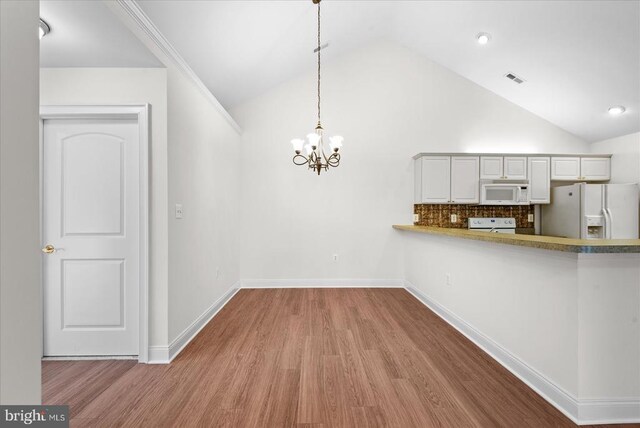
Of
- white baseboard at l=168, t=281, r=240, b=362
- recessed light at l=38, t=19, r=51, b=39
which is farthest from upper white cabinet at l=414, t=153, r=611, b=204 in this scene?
recessed light at l=38, t=19, r=51, b=39

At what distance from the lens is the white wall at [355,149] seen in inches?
176

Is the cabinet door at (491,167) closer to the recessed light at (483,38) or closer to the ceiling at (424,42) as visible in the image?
the ceiling at (424,42)

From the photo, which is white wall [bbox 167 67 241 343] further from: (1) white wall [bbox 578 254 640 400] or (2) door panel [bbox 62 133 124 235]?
(1) white wall [bbox 578 254 640 400]

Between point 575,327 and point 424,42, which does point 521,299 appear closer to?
point 575,327

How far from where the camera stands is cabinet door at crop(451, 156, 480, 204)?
14.0 ft

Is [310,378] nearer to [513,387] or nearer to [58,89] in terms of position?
[513,387]

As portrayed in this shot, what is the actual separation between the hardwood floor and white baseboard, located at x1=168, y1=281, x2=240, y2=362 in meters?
0.07

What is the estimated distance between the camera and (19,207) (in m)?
1.05

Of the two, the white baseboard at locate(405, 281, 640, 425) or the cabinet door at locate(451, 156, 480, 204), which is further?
the cabinet door at locate(451, 156, 480, 204)

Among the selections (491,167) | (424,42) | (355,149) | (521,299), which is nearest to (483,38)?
(424,42)

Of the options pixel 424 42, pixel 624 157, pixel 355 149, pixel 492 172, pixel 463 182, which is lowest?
pixel 463 182

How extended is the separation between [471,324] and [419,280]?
1287mm

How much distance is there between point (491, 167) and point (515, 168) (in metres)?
0.40

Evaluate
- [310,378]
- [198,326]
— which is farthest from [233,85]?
[310,378]
